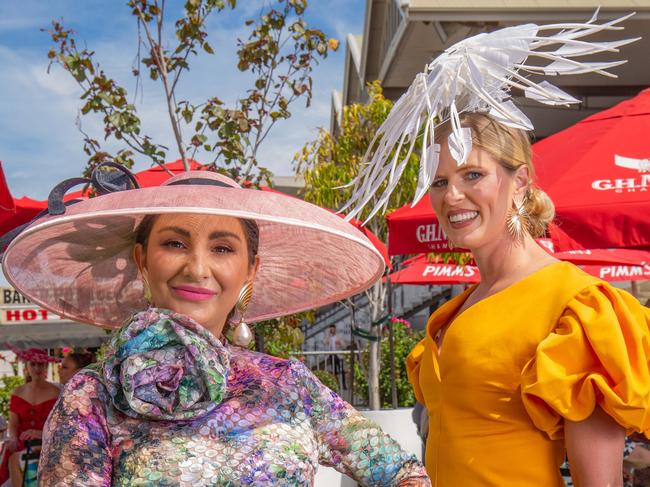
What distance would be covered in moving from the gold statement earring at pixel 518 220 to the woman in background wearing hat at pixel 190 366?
0.45 meters

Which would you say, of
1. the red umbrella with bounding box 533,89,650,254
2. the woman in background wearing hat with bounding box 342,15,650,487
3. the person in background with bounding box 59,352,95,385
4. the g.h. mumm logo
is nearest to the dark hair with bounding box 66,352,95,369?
the person in background with bounding box 59,352,95,385

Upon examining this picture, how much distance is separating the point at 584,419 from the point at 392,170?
0.82 metres

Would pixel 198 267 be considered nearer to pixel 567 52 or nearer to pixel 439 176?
pixel 439 176

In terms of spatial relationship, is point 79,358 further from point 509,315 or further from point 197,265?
point 197,265

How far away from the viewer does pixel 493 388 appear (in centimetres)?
217

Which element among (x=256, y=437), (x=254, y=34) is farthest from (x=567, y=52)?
(x=254, y=34)

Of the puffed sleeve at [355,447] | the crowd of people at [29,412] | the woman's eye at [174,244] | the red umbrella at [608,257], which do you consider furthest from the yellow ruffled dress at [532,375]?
the crowd of people at [29,412]

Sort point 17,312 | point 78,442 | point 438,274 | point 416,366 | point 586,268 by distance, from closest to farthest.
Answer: point 78,442 → point 416,366 → point 586,268 → point 438,274 → point 17,312

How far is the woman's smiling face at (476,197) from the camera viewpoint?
2307 mm

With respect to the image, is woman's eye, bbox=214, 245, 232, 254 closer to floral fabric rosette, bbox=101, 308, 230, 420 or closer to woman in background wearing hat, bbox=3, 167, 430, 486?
woman in background wearing hat, bbox=3, 167, 430, 486

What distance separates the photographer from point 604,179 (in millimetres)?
3641

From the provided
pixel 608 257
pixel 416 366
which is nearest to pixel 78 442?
pixel 416 366

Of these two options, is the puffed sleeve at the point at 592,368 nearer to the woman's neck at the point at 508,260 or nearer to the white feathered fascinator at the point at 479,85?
the woman's neck at the point at 508,260

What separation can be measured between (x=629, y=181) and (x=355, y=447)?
7.59 ft
